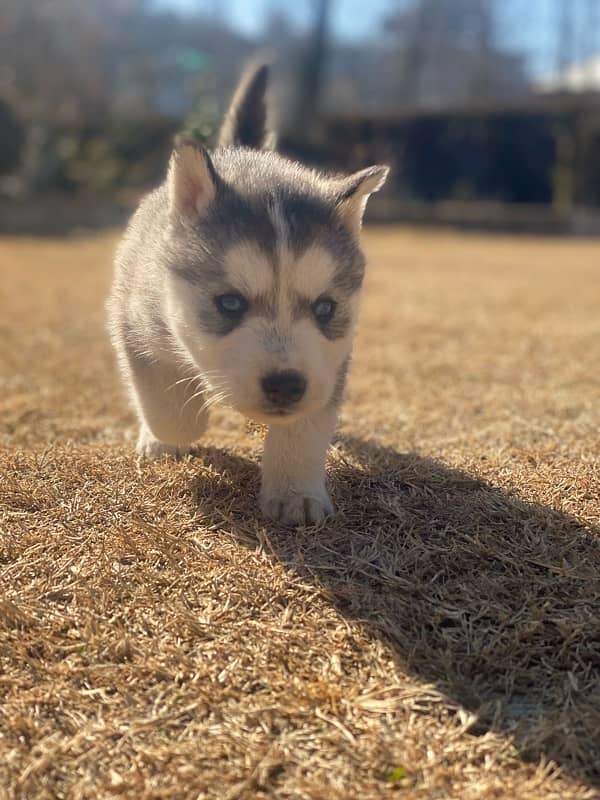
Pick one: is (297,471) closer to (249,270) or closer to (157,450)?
(249,270)

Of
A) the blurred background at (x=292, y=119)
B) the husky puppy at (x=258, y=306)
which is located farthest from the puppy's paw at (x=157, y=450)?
the blurred background at (x=292, y=119)

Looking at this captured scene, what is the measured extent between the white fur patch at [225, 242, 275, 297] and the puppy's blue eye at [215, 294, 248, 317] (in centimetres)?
3

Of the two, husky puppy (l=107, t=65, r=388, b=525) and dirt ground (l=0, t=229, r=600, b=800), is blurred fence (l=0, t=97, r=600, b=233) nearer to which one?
husky puppy (l=107, t=65, r=388, b=525)

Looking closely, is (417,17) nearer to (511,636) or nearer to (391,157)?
(391,157)

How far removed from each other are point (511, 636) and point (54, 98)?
26.9 m

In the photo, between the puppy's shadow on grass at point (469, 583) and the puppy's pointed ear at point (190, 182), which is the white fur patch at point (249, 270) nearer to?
the puppy's pointed ear at point (190, 182)

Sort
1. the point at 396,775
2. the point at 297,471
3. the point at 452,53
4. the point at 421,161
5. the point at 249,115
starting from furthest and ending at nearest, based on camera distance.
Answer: the point at 452,53 → the point at 421,161 → the point at 249,115 → the point at 297,471 → the point at 396,775

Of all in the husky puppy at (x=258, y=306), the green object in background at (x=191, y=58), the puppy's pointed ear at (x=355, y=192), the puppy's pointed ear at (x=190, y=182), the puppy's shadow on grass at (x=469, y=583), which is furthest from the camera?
the green object in background at (x=191, y=58)

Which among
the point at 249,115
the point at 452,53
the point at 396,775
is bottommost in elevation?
the point at 396,775

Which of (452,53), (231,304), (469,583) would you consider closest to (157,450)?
(231,304)

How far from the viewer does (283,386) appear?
2912 mm

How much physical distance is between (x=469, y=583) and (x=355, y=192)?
1.63 m

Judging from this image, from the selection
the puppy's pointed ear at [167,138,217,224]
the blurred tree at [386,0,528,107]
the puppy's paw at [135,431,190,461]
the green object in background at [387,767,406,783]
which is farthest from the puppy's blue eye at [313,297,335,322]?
the blurred tree at [386,0,528,107]

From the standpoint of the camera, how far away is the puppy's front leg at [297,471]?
322 centimetres
